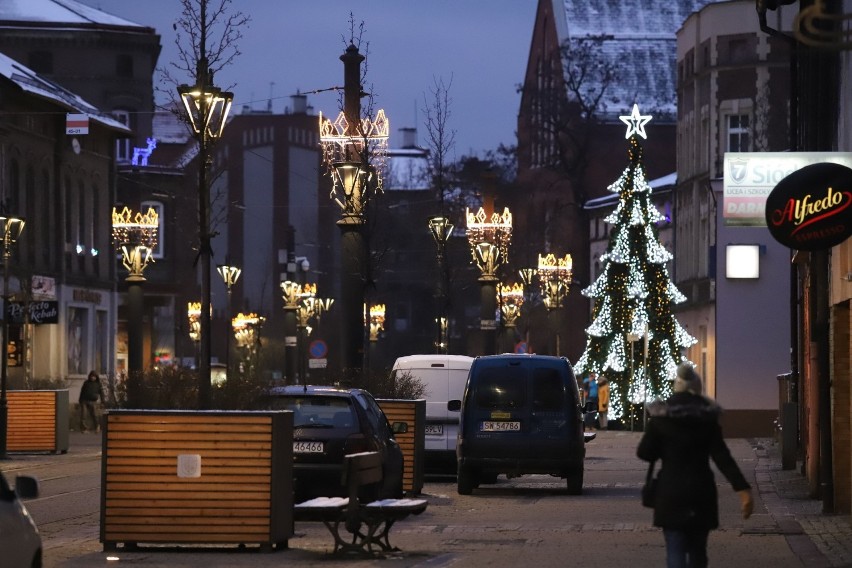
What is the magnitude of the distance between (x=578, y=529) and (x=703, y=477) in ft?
30.1

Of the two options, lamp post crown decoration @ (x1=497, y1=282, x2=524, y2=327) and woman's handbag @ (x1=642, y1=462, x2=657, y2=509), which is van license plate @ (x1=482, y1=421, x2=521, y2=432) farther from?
lamp post crown decoration @ (x1=497, y1=282, x2=524, y2=327)

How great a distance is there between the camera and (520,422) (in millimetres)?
28344

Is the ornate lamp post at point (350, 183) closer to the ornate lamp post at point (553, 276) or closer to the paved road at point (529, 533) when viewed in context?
the paved road at point (529, 533)

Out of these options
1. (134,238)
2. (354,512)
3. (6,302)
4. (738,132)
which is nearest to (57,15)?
(738,132)

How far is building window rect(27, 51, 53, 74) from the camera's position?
303 ft

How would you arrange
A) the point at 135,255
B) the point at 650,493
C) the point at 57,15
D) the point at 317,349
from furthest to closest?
the point at 57,15 < the point at 135,255 < the point at 317,349 < the point at 650,493

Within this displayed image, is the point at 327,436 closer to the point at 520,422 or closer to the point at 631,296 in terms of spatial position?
the point at 520,422

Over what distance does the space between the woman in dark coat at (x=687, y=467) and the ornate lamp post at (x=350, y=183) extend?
69.1 ft

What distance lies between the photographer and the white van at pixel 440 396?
105 feet

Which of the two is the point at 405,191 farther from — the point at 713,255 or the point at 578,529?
the point at 578,529

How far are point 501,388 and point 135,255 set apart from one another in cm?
2724

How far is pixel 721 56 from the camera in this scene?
214 ft

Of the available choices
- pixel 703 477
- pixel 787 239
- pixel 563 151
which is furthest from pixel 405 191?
pixel 703 477

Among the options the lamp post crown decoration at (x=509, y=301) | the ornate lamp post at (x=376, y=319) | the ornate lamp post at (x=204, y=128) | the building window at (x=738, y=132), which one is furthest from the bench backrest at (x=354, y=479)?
the ornate lamp post at (x=376, y=319)
